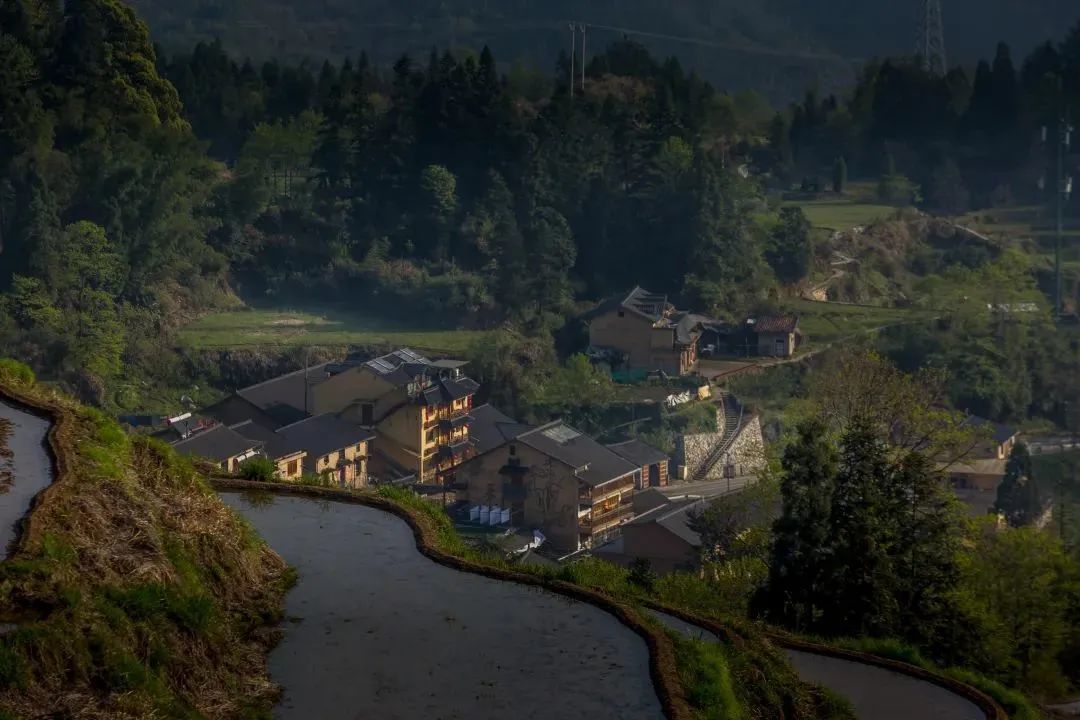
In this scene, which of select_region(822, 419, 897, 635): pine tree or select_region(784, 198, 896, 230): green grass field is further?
select_region(784, 198, 896, 230): green grass field

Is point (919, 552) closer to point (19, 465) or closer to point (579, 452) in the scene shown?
point (19, 465)

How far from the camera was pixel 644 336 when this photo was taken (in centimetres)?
2820

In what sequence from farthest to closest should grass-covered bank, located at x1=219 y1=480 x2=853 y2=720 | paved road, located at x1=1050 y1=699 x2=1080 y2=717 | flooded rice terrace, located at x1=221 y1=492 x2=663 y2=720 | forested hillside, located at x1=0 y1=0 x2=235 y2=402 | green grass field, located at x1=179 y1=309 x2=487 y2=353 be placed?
green grass field, located at x1=179 y1=309 x2=487 y2=353 < forested hillside, located at x1=0 y1=0 x2=235 y2=402 < paved road, located at x1=1050 y1=699 x2=1080 y2=717 < grass-covered bank, located at x1=219 y1=480 x2=853 y2=720 < flooded rice terrace, located at x1=221 y1=492 x2=663 y2=720

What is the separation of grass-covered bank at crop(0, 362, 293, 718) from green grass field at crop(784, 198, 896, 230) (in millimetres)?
29451

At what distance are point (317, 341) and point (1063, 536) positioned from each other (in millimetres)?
12954

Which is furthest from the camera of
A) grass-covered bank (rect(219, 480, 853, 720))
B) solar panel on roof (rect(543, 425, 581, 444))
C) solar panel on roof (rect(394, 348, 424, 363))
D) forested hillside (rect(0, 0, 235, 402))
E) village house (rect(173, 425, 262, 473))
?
forested hillside (rect(0, 0, 235, 402))

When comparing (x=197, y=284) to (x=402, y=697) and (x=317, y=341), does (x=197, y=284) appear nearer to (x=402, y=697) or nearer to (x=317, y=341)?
(x=317, y=341)

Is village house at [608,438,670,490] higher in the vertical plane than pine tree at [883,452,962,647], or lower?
lower

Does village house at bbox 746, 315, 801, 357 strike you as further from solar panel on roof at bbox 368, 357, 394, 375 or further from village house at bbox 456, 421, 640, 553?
solar panel on roof at bbox 368, 357, 394, 375

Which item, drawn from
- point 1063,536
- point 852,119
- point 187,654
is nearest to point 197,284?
point 1063,536

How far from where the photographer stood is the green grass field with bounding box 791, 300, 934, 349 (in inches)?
1185

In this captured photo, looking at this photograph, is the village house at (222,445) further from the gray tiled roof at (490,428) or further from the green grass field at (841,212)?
the green grass field at (841,212)

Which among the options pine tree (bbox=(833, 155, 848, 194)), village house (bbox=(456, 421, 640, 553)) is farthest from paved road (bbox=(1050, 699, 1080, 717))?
pine tree (bbox=(833, 155, 848, 194))

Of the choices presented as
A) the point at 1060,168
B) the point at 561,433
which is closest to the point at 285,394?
the point at 561,433
